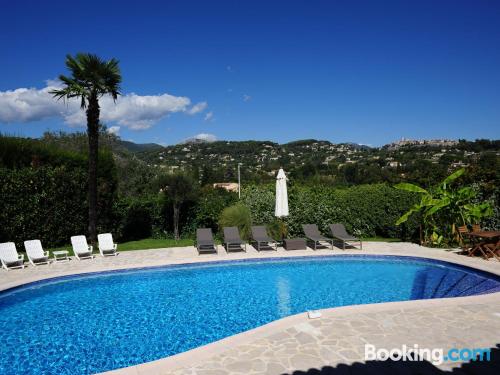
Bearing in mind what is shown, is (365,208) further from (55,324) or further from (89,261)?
(55,324)

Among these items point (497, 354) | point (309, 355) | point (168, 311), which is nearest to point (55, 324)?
point (168, 311)

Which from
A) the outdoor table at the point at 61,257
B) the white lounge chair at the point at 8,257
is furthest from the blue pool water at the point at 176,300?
the white lounge chair at the point at 8,257

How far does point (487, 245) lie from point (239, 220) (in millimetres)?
8966

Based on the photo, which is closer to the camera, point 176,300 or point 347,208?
point 176,300

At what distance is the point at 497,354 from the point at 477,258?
7831 millimetres

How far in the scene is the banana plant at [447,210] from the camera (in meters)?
14.3

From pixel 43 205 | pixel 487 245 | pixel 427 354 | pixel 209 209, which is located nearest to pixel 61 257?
pixel 43 205

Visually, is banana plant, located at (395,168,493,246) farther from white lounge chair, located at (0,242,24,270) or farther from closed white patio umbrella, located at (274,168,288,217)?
white lounge chair, located at (0,242,24,270)

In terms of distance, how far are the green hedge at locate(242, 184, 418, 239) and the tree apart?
2.49m

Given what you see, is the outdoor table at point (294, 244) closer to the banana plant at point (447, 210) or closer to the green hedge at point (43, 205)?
the banana plant at point (447, 210)

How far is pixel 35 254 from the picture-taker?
42.0ft

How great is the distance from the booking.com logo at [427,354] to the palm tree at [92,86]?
12.0 meters

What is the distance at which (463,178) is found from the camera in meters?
16.3

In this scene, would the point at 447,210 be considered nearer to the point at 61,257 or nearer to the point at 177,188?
the point at 177,188
